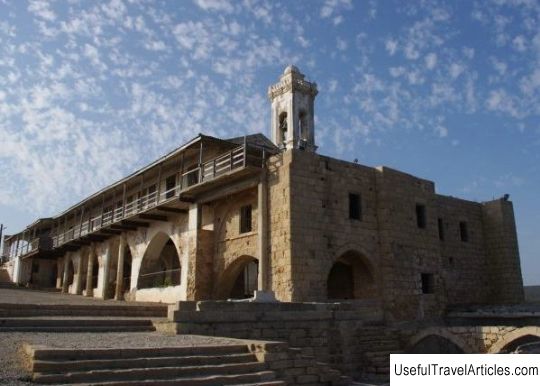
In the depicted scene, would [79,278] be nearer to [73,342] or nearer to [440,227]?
[440,227]

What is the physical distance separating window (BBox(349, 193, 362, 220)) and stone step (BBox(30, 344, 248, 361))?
9.42 m

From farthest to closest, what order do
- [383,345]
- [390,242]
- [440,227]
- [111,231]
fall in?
[111,231] < [440,227] < [390,242] < [383,345]

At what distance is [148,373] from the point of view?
23.4ft

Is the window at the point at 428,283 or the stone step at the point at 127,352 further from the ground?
the window at the point at 428,283

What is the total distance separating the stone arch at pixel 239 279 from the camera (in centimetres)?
1805

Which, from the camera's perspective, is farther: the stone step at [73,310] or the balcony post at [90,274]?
the balcony post at [90,274]

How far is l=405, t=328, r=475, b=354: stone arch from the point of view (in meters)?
13.4

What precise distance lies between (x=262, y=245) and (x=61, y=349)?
9.24 m

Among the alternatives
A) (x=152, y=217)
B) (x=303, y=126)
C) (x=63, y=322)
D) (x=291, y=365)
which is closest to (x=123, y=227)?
(x=152, y=217)

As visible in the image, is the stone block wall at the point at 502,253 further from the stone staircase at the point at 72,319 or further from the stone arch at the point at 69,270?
the stone arch at the point at 69,270

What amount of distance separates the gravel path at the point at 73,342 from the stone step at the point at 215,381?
3.63ft

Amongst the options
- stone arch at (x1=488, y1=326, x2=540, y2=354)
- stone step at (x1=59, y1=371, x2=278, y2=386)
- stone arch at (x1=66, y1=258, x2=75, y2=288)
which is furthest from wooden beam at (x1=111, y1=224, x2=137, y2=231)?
stone step at (x1=59, y1=371, x2=278, y2=386)

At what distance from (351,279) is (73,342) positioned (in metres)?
11.5

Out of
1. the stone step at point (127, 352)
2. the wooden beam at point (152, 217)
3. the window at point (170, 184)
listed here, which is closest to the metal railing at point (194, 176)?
the window at point (170, 184)
